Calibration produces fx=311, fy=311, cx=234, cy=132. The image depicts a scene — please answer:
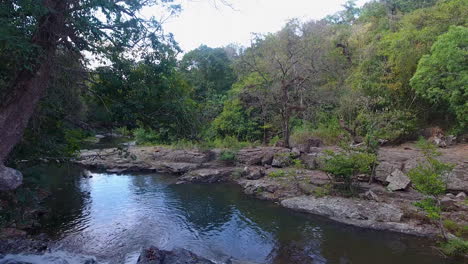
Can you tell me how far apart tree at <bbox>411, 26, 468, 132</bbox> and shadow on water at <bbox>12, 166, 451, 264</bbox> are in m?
8.92

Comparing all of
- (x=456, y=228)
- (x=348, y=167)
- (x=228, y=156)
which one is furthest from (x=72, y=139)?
(x=456, y=228)

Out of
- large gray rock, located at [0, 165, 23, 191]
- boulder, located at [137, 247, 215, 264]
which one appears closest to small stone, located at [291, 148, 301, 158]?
boulder, located at [137, 247, 215, 264]

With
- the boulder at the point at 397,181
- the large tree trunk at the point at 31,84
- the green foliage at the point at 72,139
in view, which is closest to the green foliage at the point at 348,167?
the boulder at the point at 397,181

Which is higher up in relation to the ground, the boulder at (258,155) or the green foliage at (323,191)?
the boulder at (258,155)

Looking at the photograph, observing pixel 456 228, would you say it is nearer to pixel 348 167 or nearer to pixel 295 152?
pixel 348 167

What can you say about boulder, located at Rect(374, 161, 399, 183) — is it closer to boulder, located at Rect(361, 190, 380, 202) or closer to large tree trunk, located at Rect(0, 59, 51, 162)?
boulder, located at Rect(361, 190, 380, 202)

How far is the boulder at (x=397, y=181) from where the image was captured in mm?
12525

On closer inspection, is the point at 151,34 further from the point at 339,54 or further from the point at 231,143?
the point at 339,54

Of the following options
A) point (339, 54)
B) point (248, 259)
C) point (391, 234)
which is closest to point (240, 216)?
point (248, 259)

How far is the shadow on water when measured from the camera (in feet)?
29.1

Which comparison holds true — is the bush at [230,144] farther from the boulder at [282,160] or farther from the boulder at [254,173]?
the boulder at [282,160]

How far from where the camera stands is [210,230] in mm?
10750

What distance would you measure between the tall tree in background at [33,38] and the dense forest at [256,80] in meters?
0.03

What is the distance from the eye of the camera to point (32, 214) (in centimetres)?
1086
